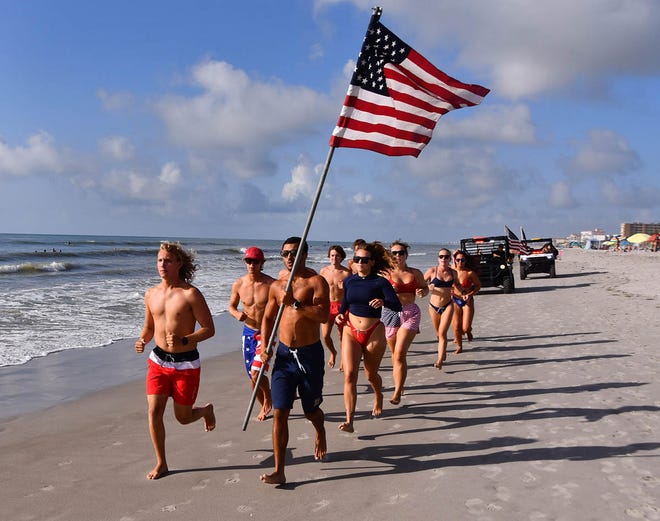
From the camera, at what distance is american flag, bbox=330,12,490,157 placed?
5.35 metres

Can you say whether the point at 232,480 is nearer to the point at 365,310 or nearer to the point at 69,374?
the point at 365,310

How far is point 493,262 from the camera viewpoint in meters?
22.3

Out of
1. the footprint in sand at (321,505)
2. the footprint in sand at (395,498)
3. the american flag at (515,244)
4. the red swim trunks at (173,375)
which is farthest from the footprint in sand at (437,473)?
the american flag at (515,244)

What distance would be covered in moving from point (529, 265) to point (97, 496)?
2796 cm

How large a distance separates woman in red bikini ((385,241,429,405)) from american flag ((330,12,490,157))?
2.05 metres

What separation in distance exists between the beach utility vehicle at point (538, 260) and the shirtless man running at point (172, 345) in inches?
1054

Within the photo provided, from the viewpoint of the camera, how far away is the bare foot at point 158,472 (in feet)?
15.3

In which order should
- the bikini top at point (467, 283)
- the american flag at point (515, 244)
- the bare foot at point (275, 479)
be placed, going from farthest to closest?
the american flag at point (515, 244) < the bikini top at point (467, 283) < the bare foot at point (275, 479)

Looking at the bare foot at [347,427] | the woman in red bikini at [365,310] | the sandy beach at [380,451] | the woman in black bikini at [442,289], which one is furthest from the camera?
the woman in black bikini at [442,289]

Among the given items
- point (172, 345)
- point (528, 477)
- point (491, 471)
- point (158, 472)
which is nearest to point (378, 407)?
point (491, 471)

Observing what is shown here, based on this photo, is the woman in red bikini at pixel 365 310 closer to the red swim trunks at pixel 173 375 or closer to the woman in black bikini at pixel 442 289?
the red swim trunks at pixel 173 375

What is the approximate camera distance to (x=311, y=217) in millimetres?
4898

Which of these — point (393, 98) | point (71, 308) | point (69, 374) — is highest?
point (393, 98)

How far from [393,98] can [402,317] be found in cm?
285
